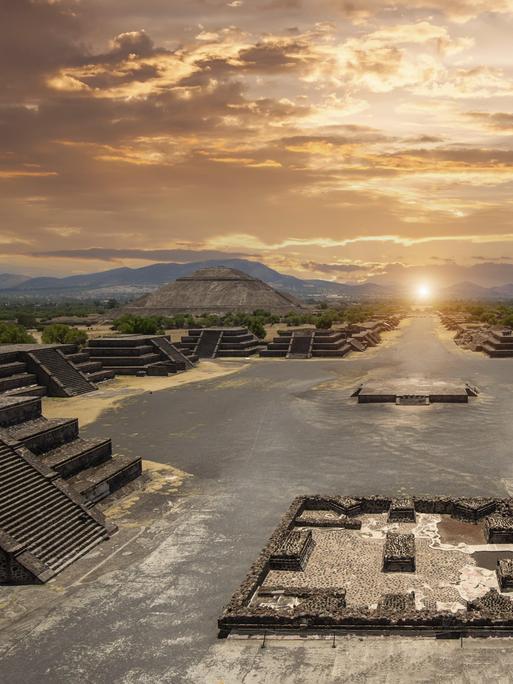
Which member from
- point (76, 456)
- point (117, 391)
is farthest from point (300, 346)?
point (76, 456)

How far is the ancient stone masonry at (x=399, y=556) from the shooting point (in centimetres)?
1630

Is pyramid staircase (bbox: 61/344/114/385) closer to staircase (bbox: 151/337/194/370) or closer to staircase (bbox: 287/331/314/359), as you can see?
staircase (bbox: 151/337/194/370)

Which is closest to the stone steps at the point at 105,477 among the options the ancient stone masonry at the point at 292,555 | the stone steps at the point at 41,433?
the stone steps at the point at 41,433

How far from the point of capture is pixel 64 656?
12.6 meters

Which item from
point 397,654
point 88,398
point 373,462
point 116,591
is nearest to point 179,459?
point 373,462

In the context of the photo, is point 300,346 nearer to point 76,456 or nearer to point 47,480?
point 76,456

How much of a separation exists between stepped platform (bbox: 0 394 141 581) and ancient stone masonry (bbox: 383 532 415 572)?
28.9 feet

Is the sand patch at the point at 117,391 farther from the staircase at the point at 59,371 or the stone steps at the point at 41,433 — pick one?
the stone steps at the point at 41,433

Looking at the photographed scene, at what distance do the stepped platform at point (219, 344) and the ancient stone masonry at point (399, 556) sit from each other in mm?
55381

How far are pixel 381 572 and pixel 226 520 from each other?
570 cm

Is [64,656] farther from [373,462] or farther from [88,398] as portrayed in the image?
[88,398]

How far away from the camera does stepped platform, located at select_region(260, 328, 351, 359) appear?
71.3 m

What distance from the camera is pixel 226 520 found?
1989 cm

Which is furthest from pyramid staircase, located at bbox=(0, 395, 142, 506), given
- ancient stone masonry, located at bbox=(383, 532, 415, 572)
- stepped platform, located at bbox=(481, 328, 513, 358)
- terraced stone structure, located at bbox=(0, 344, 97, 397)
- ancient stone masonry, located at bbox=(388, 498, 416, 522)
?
stepped platform, located at bbox=(481, 328, 513, 358)
